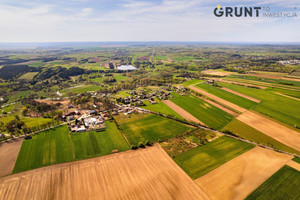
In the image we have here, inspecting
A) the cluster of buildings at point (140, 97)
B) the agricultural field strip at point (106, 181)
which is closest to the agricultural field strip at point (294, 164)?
the agricultural field strip at point (106, 181)

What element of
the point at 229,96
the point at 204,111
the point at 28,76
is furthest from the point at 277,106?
the point at 28,76

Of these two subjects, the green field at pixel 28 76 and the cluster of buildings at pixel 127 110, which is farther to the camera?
the green field at pixel 28 76

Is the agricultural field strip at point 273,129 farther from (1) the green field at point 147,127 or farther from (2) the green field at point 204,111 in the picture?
(1) the green field at point 147,127

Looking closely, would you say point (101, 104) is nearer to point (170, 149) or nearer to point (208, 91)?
point (170, 149)

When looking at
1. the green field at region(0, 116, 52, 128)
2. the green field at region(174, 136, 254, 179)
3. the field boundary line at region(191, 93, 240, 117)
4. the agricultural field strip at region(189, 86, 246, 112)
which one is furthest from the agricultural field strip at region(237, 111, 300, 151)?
the green field at region(0, 116, 52, 128)

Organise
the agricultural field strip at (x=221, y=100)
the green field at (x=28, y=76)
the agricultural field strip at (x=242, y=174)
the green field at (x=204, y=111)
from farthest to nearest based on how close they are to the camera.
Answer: the green field at (x=28, y=76)
the agricultural field strip at (x=221, y=100)
the green field at (x=204, y=111)
the agricultural field strip at (x=242, y=174)

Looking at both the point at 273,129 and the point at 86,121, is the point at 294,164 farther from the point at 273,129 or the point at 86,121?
the point at 86,121
